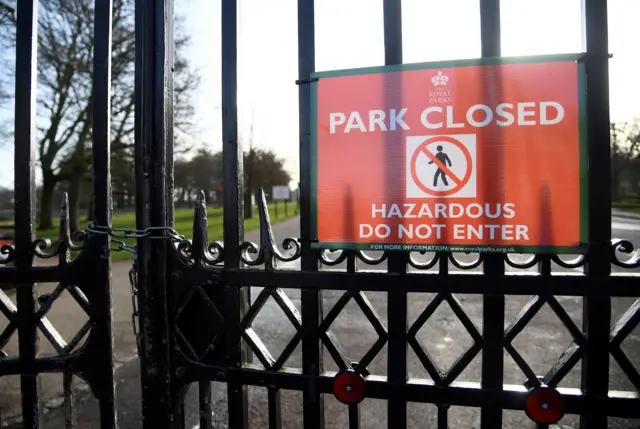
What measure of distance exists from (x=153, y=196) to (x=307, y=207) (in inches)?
31.1

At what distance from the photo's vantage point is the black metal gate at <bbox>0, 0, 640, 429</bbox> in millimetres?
1713

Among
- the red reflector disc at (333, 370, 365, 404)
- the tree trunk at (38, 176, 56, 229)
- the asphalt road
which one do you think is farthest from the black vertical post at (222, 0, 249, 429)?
the tree trunk at (38, 176, 56, 229)

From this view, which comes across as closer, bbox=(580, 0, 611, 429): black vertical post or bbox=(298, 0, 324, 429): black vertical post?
bbox=(580, 0, 611, 429): black vertical post

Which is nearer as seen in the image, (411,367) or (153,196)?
(153,196)

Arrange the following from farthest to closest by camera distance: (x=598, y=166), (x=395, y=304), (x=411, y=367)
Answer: (x=411, y=367) → (x=395, y=304) → (x=598, y=166)

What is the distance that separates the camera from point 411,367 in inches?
185

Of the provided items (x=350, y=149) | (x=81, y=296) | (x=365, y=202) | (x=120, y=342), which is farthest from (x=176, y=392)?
(x=120, y=342)

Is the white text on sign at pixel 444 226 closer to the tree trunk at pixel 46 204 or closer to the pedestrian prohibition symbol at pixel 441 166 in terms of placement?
the pedestrian prohibition symbol at pixel 441 166

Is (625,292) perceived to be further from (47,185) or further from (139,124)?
(47,185)

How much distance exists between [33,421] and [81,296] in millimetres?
732

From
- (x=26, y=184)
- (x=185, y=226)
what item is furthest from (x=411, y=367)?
(x=185, y=226)

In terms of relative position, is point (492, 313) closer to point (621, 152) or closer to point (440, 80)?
point (440, 80)

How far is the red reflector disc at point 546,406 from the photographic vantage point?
66.8 inches

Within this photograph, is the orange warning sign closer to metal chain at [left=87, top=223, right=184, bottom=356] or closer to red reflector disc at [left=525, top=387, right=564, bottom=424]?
red reflector disc at [left=525, top=387, right=564, bottom=424]
